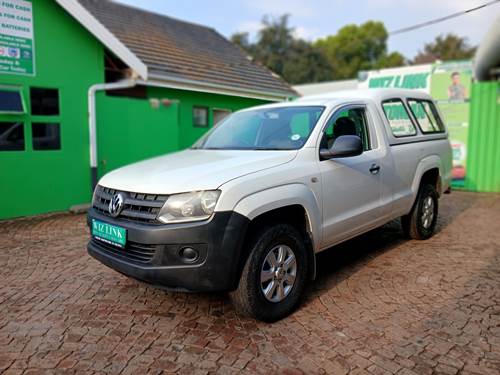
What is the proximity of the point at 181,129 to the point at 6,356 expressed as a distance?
745 cm

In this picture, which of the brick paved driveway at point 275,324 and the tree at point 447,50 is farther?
the tree at point 447,50

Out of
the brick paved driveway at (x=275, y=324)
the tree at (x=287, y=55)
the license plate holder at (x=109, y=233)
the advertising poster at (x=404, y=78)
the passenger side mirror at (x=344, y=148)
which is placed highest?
the tree at (x=287, y=55)

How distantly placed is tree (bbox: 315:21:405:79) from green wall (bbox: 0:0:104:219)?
43.1m

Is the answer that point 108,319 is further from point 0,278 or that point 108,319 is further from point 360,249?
point 360,249

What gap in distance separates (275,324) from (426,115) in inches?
158

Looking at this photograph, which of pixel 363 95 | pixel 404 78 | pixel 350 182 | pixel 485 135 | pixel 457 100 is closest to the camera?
pixel 350 182

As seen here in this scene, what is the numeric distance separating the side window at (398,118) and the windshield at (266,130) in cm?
129

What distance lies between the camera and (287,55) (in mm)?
42719

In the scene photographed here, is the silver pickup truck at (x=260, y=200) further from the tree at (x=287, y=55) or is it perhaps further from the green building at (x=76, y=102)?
the tree at (x=287, y=55)

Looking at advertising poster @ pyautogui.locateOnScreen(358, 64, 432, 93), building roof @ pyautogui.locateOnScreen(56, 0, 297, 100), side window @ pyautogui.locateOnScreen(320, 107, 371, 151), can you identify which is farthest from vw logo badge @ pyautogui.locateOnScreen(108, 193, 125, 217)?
advertising poster @ pyautogui.locateOnScreen(358, 64, 432, 93)

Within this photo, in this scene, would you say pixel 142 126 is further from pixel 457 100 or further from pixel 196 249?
pixel 457 100

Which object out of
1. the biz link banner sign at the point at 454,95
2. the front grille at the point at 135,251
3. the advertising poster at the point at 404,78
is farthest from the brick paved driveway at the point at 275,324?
the advertising poster at the point at 404,78

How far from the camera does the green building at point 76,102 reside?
7266mm

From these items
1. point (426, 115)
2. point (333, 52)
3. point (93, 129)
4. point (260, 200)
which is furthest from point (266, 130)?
point (333, 52)
